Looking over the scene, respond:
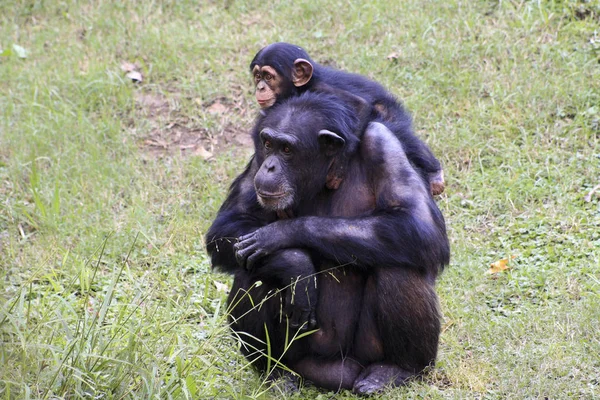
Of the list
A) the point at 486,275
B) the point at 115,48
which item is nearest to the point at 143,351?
the point at 486,275

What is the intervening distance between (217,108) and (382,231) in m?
4.28

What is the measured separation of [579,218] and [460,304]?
1.40 m

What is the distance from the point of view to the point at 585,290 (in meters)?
5.81

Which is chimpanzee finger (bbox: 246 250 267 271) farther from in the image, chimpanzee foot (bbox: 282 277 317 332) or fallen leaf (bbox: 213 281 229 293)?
fallen leaf (bbox: 213 281 229 293)

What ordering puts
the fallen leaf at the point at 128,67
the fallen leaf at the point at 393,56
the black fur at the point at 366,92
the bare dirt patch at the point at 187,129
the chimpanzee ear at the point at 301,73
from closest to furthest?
1. the black fur at the point at 366,92
2. the chimpanzee ear at the point at 301,73
3. the bare dirt patch at the point at 187,129
4. the fallen leaf at the point at 393,56
5. the fallen leaf at the point at 128,67

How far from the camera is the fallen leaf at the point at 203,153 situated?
26.5 ft

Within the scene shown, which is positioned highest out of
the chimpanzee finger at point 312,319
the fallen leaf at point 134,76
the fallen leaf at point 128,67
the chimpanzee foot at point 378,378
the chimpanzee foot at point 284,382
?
the chimpanzee finger at point 312,319

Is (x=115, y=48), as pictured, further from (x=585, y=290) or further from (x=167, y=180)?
(x=585, y=290)

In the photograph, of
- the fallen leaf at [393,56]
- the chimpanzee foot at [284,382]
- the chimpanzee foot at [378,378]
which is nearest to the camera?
the chimpanzee foot at [378,378]

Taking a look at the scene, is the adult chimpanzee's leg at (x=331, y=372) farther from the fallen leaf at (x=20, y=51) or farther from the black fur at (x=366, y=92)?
the fallen leaf at (x=20, y=51)

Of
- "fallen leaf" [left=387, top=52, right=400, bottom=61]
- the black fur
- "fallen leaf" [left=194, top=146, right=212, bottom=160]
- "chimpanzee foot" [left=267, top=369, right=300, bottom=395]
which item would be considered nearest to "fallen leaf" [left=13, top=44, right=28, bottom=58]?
"fallen leaf" [left=194, top=146, right=212, bottom=160]

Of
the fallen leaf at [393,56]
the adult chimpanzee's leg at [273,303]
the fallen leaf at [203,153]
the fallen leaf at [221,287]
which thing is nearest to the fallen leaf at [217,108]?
the fallen leaf at [203,153]

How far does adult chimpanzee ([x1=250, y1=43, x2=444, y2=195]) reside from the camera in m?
5.81

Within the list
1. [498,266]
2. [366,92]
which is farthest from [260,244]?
[498,266]
